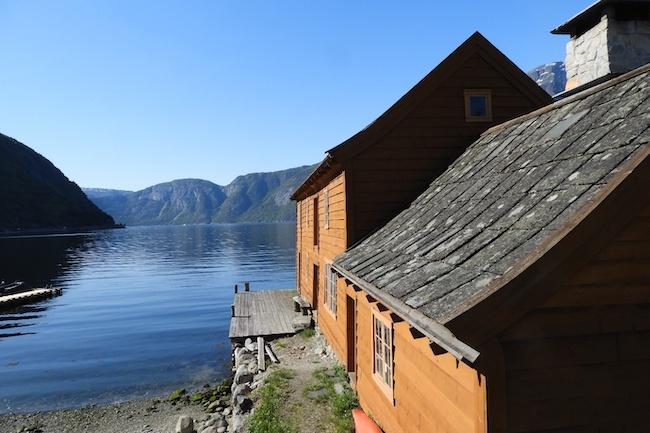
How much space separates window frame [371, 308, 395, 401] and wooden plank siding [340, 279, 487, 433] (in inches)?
4.4

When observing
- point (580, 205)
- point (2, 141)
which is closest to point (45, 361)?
point (580, 205)

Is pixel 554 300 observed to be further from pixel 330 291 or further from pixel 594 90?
pixel 330 291

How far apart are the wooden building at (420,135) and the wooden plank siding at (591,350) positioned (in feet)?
26.7

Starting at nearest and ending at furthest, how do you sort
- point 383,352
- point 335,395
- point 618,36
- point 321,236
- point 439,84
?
point 383,352 → point 335,395 → point 618,36 → point 439,84 → point 321,236

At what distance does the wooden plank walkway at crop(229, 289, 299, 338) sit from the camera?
2166 cm

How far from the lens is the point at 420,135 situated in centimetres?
1370

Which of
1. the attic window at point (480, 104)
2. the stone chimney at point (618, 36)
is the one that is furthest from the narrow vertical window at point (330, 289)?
the stone chimney at point (618, 36)

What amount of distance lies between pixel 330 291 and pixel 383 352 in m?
6.93

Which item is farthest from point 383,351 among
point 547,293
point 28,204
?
point 28,204

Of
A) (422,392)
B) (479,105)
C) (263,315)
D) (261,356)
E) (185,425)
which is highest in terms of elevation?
(479,105)

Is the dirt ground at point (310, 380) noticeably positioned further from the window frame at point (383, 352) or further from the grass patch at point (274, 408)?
the window frame at point (383, 352)

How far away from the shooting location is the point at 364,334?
36.5ft

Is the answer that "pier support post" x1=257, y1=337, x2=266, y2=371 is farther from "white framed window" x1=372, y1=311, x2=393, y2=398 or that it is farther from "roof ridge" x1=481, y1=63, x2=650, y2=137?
"roof ridge" x1=481, y1=63, x2=650, y2=137

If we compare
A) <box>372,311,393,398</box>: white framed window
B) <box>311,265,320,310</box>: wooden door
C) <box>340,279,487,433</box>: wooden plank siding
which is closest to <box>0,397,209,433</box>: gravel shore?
<box>311,265,320,310</box>: wooden door
